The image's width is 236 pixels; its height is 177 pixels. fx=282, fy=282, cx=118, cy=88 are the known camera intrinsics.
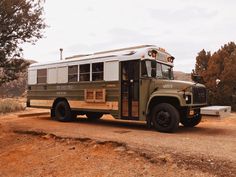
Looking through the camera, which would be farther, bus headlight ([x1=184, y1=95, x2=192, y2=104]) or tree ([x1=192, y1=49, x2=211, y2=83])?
tree ([x1=192, y1=49, x2=211, y2=83])

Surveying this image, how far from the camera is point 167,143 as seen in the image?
24.3 feet

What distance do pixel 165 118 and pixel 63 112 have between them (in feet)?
18.6

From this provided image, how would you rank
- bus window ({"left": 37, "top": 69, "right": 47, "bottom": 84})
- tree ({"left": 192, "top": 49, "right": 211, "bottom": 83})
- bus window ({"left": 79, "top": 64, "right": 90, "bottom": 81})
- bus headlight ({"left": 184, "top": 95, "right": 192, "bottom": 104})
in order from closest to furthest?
bus headlight ({"left": 184, "top": 95, "right": 192, "bottom": 104}), bus window ({"left": 79, "top": 64, "right": 90, "bottom": 81}), bus window ({"left": 37, "top": 69, "right": 47, "bottom": 84}), tree ({"left": 192, "top": 49, "right": 211, "bottom": 83})

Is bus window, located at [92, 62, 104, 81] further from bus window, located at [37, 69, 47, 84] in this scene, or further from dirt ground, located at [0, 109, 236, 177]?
bus window, located at [37, 69, 47, 84]

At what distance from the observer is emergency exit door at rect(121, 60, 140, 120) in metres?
10.3

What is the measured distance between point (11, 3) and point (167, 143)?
908 cm

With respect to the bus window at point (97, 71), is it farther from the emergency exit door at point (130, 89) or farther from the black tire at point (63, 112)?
the black tire at point (63, 112)

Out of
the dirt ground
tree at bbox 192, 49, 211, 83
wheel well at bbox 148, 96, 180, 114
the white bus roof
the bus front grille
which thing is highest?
tree at bbox 192, 49, 211, 83

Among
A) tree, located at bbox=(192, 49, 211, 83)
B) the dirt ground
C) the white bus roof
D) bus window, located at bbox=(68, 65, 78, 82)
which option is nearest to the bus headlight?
the dirt ground

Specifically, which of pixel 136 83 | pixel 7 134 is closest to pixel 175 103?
pixel 136 83

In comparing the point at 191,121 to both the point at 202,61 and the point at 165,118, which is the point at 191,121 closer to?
the point at 165,118

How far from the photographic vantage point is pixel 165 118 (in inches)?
370

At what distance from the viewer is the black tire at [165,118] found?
9.16 meters

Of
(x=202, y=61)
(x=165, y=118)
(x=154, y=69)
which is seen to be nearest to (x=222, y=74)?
(x=202, y=61)
